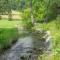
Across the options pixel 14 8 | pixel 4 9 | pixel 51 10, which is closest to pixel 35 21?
pixel 51 10

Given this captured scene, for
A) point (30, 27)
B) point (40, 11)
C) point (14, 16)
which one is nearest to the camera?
point (30, 27)

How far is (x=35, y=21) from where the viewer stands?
84.9 ft

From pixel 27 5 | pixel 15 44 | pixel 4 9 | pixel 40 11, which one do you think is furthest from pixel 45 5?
pixel 15 44

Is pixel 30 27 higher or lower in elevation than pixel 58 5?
lower

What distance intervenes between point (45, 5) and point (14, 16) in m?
7.75

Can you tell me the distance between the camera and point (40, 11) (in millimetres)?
25719

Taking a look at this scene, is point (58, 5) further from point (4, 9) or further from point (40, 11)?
point (4, 9)

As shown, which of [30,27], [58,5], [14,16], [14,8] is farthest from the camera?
[14,8]

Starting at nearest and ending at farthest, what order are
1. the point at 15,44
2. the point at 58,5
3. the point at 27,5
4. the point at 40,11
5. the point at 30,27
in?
the point at 15,44 → the point at 58,5 → the point at 30,27 → the point at 40,11 → the point at 27,5

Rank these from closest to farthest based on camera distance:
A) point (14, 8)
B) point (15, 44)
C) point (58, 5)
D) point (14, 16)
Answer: point (15, 44) → point (58, 5) → point (14, 16) → point (14, 8)

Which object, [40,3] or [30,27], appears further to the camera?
[40,3]

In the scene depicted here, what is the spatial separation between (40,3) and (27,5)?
3.47m

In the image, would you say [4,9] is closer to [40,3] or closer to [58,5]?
[40,3]

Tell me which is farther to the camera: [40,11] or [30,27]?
[40,11]
